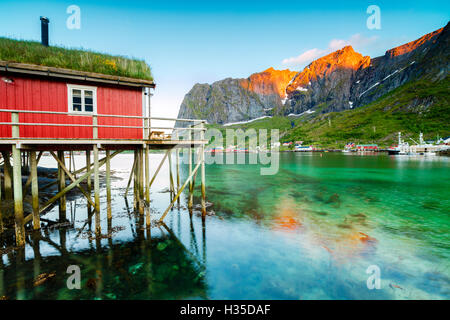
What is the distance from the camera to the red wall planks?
11.8 meters

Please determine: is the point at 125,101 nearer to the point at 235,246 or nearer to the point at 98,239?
the point at 98,239

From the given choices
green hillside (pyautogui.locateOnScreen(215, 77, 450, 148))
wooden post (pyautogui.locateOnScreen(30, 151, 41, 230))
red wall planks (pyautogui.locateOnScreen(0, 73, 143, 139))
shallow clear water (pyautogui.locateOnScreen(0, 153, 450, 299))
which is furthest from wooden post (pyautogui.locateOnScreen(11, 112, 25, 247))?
green hillside (pyautogui.locateOnScreen(215, 77, 450, 148))

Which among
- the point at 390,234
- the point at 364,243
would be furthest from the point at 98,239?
the point at 390,234

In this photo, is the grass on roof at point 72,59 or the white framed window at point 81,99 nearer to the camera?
the grass on roof at point 72,59

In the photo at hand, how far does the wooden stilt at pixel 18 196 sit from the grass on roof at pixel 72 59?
5.04 m

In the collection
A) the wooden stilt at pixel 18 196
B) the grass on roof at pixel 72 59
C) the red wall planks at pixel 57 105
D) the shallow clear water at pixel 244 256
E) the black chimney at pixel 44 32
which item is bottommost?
the shallow clear water at pixel 244 256

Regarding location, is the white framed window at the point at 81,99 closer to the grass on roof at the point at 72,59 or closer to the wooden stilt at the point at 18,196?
the grass on roof at the point at 72,59

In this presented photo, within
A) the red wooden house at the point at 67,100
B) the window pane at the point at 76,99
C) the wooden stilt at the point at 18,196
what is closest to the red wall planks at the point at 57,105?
the red wooden house at the point at 67,100

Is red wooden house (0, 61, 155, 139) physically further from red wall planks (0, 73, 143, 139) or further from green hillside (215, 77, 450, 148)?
green hillside (215, 77, 450, 148)

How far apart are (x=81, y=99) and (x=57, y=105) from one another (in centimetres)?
124

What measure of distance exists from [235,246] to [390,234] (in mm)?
9674

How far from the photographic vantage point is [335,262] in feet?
33.7

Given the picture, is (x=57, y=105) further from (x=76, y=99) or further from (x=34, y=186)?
(x=34, y=186)

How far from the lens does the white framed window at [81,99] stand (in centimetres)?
1291
